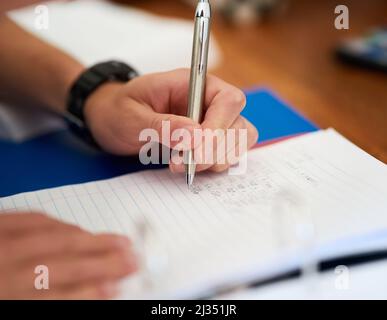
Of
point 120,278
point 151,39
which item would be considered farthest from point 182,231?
point 151,39

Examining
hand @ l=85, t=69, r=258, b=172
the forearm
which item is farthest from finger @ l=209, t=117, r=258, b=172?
the forearm

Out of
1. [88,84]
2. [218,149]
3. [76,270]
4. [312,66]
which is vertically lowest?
[76,270]

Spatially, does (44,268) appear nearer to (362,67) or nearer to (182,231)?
(182,231)

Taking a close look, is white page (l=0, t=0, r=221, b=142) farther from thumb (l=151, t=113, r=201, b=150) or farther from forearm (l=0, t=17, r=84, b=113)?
thumb (l=151, t=113, r=201, b=150)

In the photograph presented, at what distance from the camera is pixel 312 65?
0.79m

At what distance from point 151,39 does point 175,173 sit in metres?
0.39

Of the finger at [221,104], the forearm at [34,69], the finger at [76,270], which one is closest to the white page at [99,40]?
the forearm at [34,69]

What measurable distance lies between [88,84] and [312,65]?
1.28ft

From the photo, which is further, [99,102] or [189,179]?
[99,102]

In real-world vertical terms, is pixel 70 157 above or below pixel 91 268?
above

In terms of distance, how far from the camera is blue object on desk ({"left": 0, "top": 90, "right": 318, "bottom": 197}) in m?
0.48

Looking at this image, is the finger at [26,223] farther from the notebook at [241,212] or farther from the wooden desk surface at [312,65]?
the wooden desk surface at [312,65]

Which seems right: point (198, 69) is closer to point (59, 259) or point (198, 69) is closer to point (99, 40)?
point (59, 259)

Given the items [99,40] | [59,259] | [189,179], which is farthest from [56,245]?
[99,40]
